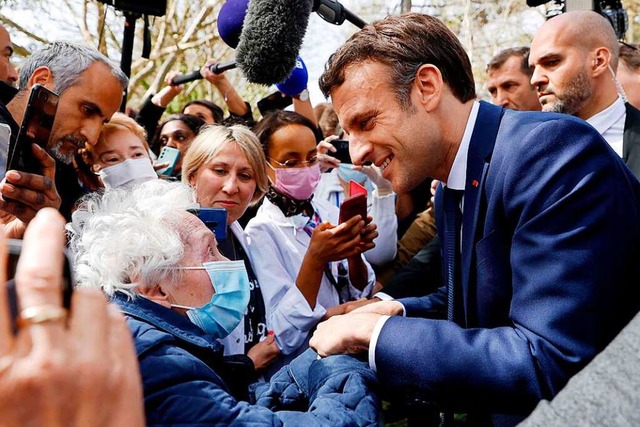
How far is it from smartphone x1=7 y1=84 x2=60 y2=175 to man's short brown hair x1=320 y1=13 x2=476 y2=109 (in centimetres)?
109

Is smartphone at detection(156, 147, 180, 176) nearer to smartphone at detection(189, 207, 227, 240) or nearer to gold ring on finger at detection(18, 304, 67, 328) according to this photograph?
smartphone at detection(189, 207, 227, 240)

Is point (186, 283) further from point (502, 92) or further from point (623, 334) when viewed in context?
point (502, 92)

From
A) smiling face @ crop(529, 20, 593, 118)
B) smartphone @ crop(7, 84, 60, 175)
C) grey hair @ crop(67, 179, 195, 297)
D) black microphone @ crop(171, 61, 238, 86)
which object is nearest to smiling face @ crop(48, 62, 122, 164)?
smartphone @ crop(7, 84, 60, 175)

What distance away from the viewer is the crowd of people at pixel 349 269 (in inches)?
27.9

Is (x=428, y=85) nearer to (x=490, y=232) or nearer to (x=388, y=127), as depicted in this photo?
(x=388, y=127)

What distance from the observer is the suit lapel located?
187cm

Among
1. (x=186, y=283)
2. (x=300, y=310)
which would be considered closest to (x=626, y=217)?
(x=186, y=283)

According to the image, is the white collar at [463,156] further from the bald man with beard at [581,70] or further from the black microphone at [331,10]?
the bald man with beard at [581,70]

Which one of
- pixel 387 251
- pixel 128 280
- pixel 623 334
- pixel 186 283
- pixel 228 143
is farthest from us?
pixel 387 251

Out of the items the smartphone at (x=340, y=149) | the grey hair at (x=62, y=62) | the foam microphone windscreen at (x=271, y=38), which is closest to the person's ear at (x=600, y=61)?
the smartphone at (x=340, y=149)

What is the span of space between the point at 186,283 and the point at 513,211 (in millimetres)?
1063

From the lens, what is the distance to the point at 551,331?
1.49m

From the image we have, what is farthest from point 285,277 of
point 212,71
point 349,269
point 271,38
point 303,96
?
point 303,96

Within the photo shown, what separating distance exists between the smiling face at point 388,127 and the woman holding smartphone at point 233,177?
1248 mm
